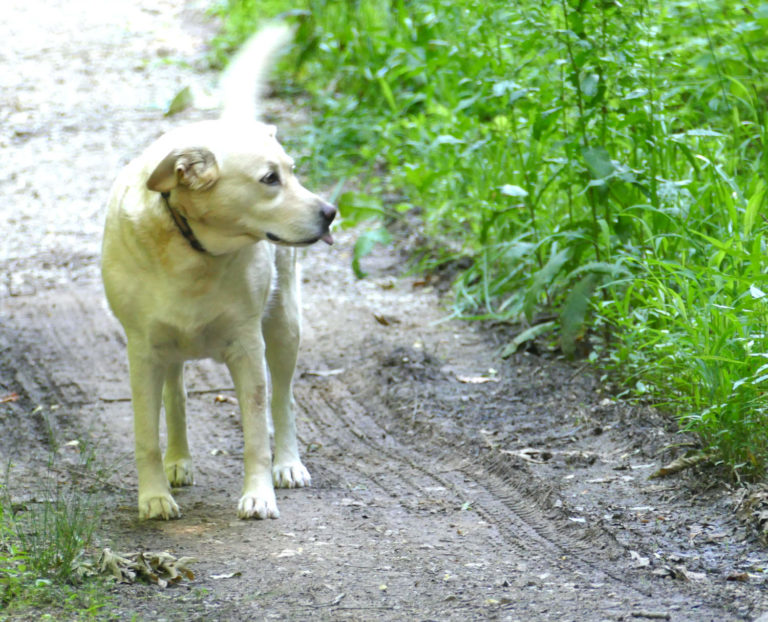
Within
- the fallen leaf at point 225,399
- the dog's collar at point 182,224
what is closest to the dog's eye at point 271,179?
the dog's collar at point 182,224

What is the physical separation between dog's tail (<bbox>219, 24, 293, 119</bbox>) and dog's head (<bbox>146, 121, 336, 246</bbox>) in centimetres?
76

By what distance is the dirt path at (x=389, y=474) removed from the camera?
112 inches

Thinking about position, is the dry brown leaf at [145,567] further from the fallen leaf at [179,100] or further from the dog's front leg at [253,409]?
the fallen leaf at [179,100]

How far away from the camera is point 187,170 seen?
3291 mm

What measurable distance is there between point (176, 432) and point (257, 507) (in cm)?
70

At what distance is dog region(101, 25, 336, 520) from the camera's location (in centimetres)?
335

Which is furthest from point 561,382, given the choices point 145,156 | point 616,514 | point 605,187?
point 145,156

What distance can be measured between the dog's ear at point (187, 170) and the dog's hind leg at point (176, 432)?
3.32 feet

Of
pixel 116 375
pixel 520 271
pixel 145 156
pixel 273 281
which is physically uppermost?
pixel 145 156

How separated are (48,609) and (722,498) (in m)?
2.20

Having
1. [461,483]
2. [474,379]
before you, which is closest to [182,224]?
[461,483]

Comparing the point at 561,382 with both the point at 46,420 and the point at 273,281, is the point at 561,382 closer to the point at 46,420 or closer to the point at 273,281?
the point at 273,281

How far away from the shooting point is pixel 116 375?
5422mm

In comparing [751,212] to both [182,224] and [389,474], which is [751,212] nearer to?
[389,474]
